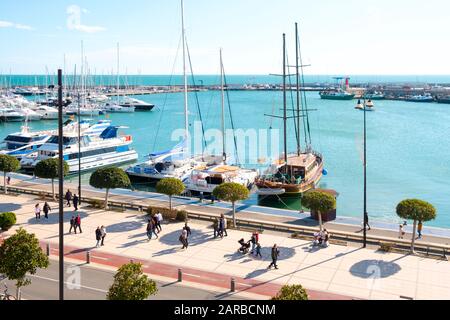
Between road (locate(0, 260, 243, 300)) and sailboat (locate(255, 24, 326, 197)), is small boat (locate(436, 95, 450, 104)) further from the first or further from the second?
Result: road (locate(0, 260, 243, 300))

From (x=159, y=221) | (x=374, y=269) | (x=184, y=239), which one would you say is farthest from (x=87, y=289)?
(x=374, y=269)

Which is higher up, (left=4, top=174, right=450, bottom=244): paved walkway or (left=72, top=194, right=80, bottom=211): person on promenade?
(left=72, top=194, right=80, bottom=211): person on promenade

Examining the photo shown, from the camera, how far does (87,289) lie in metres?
18.0

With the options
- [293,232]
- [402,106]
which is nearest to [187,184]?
[293,232]

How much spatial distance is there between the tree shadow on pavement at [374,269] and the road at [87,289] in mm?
5987

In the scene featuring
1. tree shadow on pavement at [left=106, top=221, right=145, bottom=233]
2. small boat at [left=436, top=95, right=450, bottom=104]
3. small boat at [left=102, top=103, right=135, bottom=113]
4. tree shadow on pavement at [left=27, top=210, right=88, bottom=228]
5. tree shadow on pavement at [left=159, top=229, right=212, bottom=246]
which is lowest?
tree shadow on pavement at [left=159, top=229, right=212, bottom=246]

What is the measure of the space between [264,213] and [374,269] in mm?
10879

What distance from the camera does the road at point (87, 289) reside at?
1734 centimetres

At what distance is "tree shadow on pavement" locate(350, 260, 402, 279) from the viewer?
20.1 metres

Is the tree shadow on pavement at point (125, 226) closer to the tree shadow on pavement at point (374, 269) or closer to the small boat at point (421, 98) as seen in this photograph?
the tree shadow on pavement at point (374, 269)

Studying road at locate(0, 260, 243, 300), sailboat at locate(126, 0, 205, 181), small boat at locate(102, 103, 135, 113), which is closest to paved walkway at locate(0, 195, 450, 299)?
road at locate(0, 260, 243, 300)

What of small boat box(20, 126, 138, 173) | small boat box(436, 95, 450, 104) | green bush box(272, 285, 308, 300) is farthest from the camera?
small boat box(436, 95, 450, 104)

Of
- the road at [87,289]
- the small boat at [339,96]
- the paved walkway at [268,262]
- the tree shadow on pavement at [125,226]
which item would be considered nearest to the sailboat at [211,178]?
the tree shadow on pavement at [125,226]

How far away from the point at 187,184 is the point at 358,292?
25.0m
